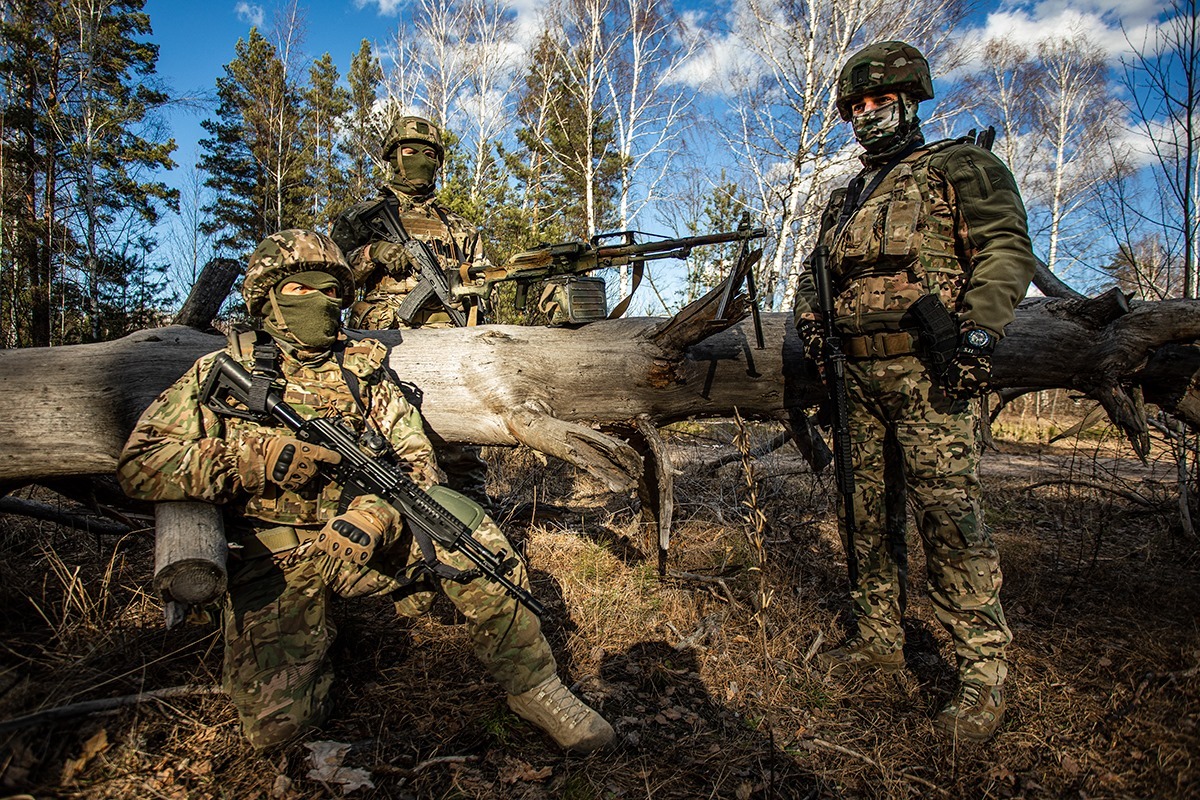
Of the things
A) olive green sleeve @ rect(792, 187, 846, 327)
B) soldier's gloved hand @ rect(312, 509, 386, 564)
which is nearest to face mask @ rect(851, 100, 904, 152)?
olive green sleeve @ rect(792, 187, 846, 327)

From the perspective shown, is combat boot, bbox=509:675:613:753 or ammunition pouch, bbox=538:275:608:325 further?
ammunition pouch, bbox=538:275:608:325

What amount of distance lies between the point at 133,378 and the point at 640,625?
317cm

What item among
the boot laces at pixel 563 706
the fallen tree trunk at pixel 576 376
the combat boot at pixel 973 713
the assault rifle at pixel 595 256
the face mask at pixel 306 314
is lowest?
the combat boot at pixel 973 713

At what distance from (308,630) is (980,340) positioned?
340cm

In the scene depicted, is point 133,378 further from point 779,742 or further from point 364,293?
point 779,742

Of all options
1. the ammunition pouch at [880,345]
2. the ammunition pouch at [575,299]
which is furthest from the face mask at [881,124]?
the ammunition pouch at [575,299]

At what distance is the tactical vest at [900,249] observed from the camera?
289cm

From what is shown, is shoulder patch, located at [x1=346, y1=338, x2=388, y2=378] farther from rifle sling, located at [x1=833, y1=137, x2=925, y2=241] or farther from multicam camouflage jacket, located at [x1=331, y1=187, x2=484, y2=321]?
rifle sling, located at [x1=833, y1=137, x2=925, y2=241]

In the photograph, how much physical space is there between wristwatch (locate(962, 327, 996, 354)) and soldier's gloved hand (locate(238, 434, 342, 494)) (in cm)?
296

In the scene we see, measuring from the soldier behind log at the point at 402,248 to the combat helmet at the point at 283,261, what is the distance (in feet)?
5.05

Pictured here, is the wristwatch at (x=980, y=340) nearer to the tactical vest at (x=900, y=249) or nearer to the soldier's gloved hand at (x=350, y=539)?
the tactical vest at (x=900, y=249)

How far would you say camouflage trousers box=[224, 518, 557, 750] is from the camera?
244 centimetres

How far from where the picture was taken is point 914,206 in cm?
290

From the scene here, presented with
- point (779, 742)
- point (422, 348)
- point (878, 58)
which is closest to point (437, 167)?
point (422, 348)
